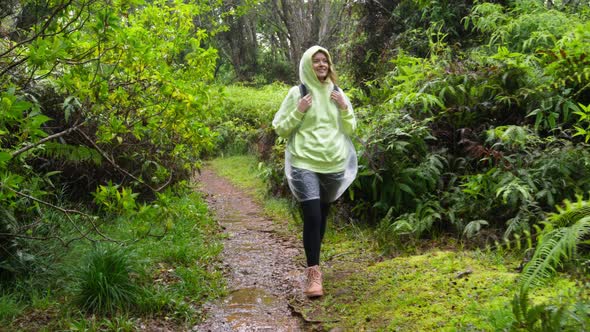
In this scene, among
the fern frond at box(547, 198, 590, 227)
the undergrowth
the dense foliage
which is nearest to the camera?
the fern frond at box(547, 198, 590, 227)

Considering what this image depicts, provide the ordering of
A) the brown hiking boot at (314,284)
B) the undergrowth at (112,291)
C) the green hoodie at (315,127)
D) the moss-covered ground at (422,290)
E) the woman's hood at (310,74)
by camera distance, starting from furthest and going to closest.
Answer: the woman's hood at (310,74)
the green hoodie at (315,127)
the brown hiking boot at (314,284)
the undergrowth at (112,291)
the moss-covered ground at (422,290)

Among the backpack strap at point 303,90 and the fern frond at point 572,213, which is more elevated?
the backpack strap at point 303,90

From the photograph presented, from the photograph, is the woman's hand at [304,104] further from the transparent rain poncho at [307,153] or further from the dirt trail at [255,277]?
the dirt trail at [255,277]

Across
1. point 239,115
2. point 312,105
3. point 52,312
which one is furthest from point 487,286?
point 239,115

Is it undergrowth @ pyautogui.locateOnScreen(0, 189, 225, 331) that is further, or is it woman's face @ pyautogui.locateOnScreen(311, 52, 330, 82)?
woman's face @ pyautogui.locateOnScreen(311, 52, 330, 82)

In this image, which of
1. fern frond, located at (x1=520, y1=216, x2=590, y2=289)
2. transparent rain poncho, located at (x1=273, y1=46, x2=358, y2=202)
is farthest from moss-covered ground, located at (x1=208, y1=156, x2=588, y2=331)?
transparent rain poncho, located at (x1=273, y1=46, x2=358, y2=202)

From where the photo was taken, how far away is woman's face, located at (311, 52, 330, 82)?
435 cm

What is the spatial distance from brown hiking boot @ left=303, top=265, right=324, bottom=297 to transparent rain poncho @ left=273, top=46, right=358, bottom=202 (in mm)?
613

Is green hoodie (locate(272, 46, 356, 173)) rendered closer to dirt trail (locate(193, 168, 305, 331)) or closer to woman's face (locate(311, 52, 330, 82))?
woman's face (locate(311, 52, 330, 82))

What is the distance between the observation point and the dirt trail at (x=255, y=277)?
12.6ft

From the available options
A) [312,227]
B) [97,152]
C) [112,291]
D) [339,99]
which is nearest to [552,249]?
[312,227]

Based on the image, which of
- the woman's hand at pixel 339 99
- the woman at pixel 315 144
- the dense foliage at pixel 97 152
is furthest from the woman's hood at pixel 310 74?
the dense foliage at pixel 97 152

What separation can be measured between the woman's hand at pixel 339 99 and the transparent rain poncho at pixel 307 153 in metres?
0.05

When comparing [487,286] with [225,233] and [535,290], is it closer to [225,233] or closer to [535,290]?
[535,290]
